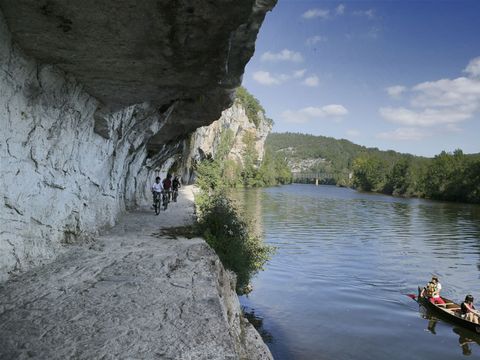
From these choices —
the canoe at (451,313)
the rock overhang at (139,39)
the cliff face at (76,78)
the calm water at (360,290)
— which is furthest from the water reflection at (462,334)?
the rock overhang at (139,39)

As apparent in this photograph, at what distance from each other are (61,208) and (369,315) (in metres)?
11.4

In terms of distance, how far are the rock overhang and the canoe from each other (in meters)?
11.0

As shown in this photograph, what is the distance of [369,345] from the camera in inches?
488

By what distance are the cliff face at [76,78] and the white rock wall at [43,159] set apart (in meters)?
0.02

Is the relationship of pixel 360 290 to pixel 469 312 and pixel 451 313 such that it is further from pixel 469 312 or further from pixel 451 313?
pixel 469 312

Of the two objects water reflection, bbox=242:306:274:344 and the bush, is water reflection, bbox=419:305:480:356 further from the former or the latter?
the bush

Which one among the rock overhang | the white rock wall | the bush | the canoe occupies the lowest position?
the canoe

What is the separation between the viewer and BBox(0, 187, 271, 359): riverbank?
439 cm

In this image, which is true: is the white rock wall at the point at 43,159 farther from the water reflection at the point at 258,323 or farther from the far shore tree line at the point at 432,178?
the far shore tree line at the point at 432,178

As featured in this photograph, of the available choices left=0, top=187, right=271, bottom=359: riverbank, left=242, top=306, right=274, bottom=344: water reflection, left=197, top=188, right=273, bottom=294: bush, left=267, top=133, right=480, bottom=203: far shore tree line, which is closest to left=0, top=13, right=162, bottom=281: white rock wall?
left=0, top=187, right=271, bottom=359: riverbank

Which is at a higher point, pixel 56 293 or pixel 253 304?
pixel 56 293

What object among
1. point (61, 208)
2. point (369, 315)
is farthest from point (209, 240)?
point (369, 315)

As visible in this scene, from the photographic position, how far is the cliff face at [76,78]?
5.19 m

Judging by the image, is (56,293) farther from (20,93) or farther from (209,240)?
(209,240)
